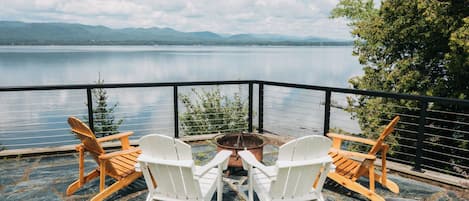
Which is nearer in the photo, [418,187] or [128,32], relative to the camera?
[418,187]

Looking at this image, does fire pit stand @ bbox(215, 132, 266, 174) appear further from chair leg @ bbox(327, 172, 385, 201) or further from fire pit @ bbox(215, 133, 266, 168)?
chair leg @ bbox(327, 172, 385, 201)

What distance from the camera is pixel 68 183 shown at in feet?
12.4

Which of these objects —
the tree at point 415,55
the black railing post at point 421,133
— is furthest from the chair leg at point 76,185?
the tree at point 415,55

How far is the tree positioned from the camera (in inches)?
292

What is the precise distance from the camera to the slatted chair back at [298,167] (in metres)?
2.56

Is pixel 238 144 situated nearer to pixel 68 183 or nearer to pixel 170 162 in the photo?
pixel 170 162

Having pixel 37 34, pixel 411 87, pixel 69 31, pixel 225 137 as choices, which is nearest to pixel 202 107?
pixel 225 137

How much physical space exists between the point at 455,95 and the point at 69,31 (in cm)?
8223

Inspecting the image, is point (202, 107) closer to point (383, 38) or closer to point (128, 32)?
point (383, 38)

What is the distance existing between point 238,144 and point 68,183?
6.75ft

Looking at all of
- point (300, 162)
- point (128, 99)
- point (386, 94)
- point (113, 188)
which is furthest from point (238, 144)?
point (128, 99)

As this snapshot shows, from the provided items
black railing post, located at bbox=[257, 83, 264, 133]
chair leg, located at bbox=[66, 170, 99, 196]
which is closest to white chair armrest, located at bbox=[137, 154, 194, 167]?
chair leg, located at bbox=[66, 170, 99, 196]

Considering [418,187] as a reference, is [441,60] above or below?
above

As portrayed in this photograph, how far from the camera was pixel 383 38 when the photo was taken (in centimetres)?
1004
